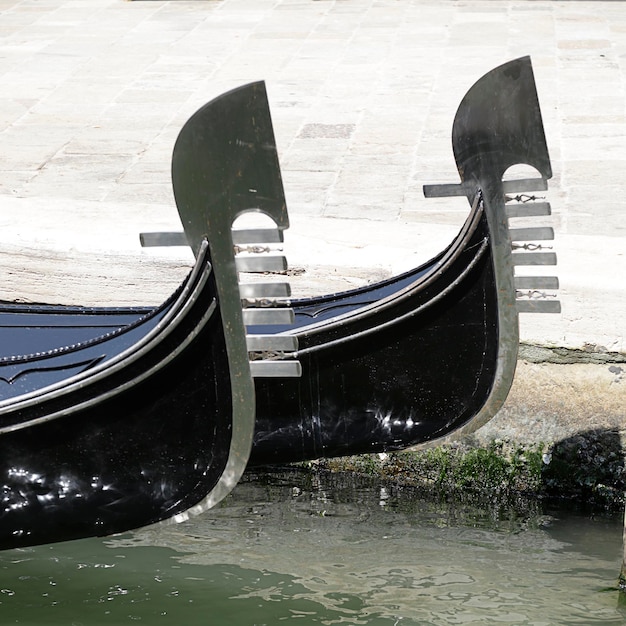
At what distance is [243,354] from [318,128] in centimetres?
284

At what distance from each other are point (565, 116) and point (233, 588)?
9.90ft

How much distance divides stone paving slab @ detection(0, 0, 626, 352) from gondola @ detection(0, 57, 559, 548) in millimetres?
487

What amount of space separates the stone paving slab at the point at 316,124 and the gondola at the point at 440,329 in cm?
44

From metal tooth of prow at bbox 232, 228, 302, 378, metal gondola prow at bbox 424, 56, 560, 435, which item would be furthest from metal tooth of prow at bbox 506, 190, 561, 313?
metal tooth of prow at bbox 232, 228, 302, 378

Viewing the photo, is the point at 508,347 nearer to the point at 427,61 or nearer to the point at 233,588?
the point at 233,588

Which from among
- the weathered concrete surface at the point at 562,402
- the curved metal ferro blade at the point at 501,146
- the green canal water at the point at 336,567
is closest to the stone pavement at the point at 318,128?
the weathered concrete surface at the point at 562,402

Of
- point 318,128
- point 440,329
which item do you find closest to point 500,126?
point 440,329

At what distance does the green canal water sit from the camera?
2.69 m

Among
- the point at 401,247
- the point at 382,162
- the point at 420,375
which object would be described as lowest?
the point at 420,375

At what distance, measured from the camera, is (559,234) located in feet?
12.4

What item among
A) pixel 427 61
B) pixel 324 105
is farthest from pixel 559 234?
pixel 427 61

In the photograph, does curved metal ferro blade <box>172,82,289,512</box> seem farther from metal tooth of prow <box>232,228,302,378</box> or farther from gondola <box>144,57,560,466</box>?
gondola <box>144,57,560,466</box>

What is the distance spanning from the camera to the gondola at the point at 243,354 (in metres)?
2.20

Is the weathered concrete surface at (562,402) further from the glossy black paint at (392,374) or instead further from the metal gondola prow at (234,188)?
the metal gondola prow at (234,188)
